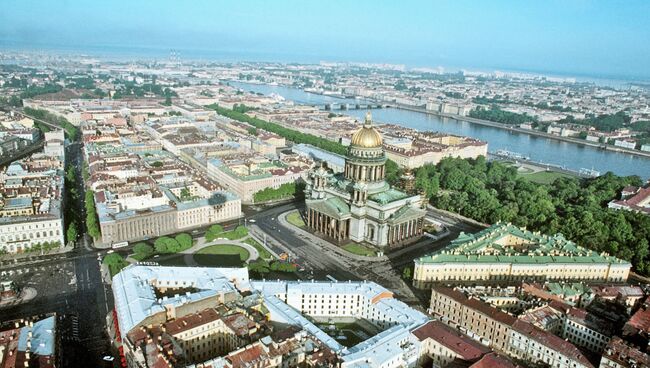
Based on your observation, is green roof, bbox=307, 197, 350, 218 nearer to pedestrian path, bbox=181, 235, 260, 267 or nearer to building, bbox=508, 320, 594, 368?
pedestrian path, bbox=181, 235, 260, 267

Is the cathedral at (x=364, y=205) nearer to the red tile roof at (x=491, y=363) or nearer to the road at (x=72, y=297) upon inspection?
the road at (x=72, y=297)

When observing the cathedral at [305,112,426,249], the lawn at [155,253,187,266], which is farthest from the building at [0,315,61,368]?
the cathedral at [305,112,426,249]

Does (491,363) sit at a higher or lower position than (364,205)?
lower

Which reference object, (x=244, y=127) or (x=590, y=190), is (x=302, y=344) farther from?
(x=244, y=127)

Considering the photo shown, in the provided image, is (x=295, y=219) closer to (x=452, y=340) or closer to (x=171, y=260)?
(x=171, y=260)

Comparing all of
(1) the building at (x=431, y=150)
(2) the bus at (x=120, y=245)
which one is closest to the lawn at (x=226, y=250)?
(2) the bus at (x=120, y=245)

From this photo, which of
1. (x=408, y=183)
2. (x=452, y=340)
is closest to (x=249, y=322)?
(x=452, y=340)
